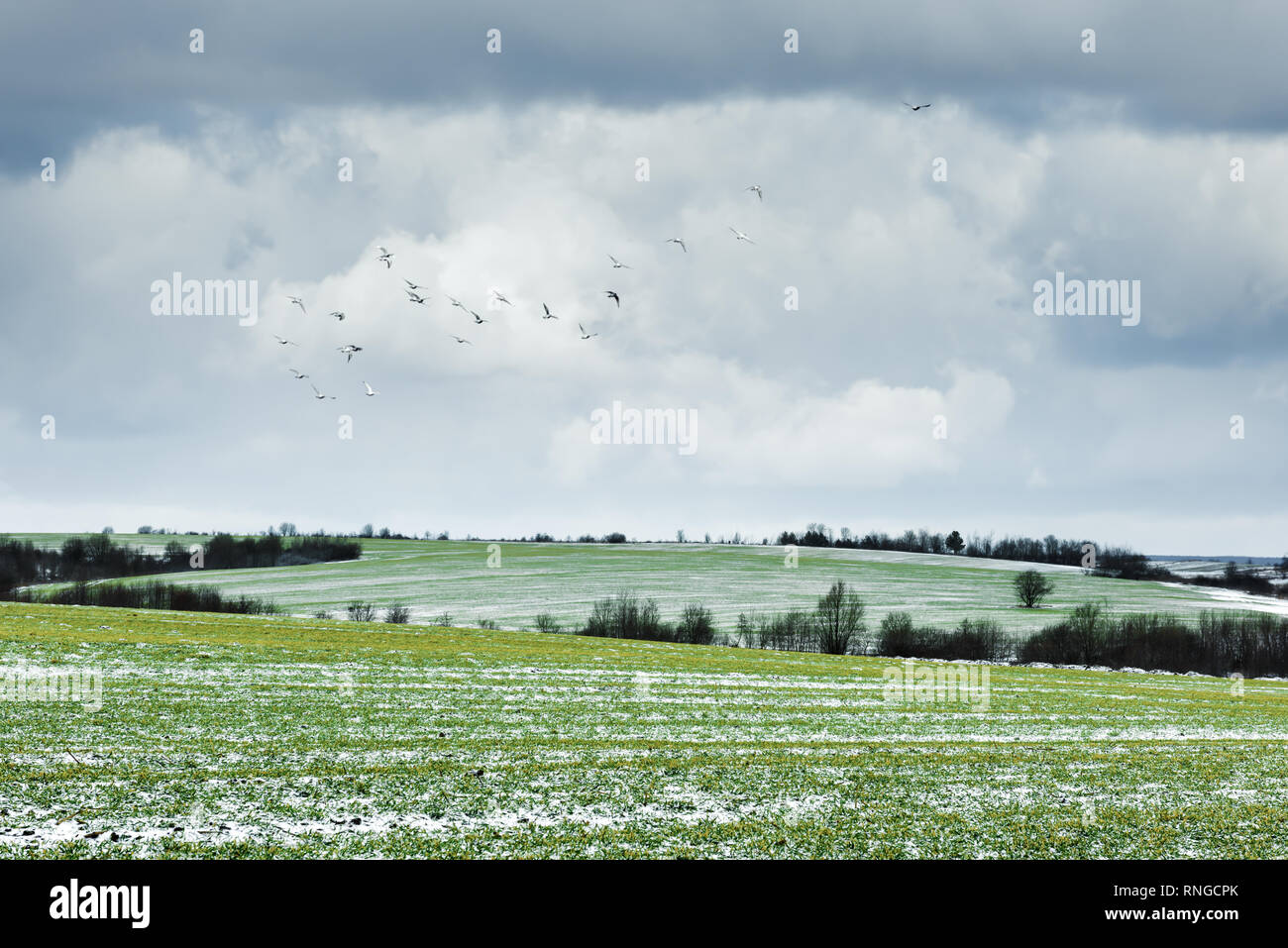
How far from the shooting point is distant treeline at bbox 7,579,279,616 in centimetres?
10956

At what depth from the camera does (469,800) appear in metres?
16.0

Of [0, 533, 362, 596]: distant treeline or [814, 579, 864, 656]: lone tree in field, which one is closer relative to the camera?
[814, 579, 864, 656]: lone tree in field

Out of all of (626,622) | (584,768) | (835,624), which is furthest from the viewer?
(626,622)

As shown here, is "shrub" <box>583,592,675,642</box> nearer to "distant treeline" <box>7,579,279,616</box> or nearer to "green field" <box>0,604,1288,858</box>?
"distant treeline" <box>7,579,279,616</box>

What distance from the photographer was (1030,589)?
125062 mm

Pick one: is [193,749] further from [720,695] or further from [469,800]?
[720,695]

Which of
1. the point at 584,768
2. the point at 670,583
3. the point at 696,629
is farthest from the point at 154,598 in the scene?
the point at 584,768

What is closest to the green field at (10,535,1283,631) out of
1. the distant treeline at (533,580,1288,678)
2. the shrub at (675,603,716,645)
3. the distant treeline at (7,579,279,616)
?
the distant treeline at (7,579,279,616)

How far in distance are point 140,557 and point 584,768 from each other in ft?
570

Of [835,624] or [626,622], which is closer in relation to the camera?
[835,624]

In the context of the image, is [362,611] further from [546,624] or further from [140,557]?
[140,557]

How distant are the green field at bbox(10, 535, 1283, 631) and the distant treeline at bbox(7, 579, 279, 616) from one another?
453cm
